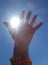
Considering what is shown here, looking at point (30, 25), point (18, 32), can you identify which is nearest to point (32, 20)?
point (30, 25)

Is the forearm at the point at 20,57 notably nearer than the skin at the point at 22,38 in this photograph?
Yes

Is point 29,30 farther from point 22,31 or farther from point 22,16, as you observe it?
point 22,16

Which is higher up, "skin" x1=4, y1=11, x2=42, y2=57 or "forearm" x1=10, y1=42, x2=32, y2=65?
"skin" x1=4, y1=11, x2=42, y2=57

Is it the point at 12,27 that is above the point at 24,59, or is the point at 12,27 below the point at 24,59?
above

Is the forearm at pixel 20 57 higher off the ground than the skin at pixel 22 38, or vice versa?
the skin at pixel 22 38

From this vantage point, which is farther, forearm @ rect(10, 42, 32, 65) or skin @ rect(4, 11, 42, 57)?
skin @ rect(4, 11, 42, 57)

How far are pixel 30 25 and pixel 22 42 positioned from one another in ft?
2.91

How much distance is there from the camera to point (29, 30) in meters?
6.85

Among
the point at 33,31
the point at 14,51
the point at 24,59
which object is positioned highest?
the point at 33,31

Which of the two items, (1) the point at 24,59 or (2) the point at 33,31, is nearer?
(1) the point at 24,59

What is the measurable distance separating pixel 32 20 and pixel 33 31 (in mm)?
658

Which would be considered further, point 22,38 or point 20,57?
point 22,38

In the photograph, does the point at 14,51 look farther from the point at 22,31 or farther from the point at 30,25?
the point at 30,25

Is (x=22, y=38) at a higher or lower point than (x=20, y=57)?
higher
